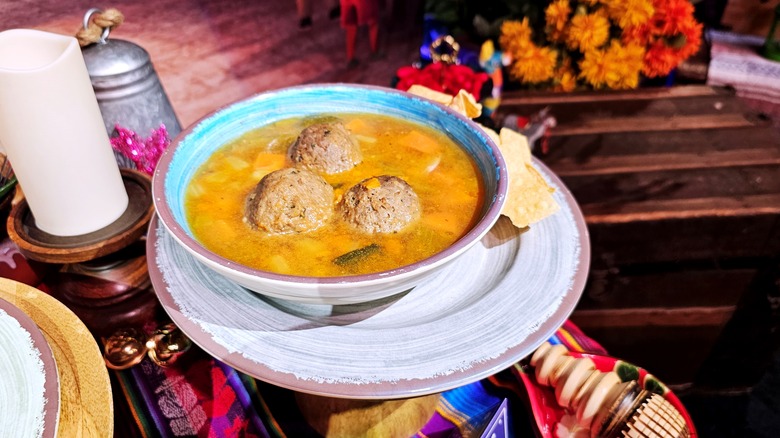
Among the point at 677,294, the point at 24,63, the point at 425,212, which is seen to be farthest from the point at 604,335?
the point at 24,63

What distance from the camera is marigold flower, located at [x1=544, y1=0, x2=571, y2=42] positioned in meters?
2.43

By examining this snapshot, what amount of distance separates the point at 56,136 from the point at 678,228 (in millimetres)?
1849

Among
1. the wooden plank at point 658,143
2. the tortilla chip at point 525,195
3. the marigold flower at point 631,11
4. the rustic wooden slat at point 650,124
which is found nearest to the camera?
the tortilla chip at point 525,195

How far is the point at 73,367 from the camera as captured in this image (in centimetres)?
83

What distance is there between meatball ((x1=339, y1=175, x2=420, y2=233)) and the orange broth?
0.02 m

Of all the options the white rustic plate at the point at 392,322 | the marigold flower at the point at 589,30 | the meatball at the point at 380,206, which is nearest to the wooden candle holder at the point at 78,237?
the white rustic plate at the point at 392,322

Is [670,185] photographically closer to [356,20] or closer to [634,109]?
[634,109]

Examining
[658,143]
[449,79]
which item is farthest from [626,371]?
[449,79]

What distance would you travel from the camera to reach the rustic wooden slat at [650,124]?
216cm

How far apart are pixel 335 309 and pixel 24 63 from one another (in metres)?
0.93

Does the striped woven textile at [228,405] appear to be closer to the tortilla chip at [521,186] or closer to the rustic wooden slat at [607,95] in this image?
the tortilla chip at [521,186]

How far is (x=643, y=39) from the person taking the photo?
8.02ft

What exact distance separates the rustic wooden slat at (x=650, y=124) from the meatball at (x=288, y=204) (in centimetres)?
130

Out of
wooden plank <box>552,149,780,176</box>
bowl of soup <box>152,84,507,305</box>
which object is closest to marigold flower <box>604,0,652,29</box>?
wooden plank <box>552,149,780,176</box>
